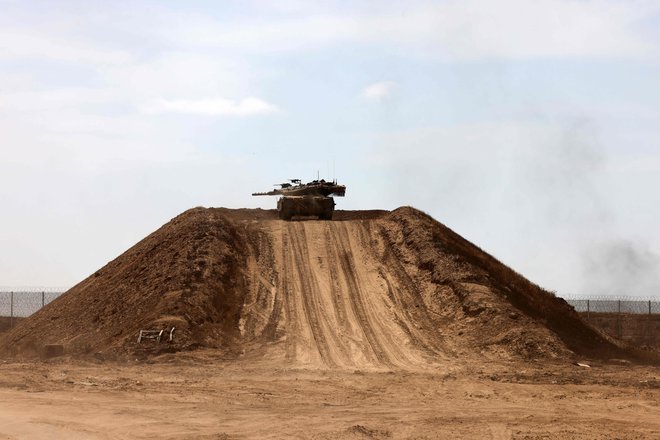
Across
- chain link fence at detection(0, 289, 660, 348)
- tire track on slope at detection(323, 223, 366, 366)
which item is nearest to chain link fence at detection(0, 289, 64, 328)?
chain link fence at detection(0, 289, 660, 348)

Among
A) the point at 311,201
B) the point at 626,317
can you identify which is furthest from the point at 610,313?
the point at 311,201

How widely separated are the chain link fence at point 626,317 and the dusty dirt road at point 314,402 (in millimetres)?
25772

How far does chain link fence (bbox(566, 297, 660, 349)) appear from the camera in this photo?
2159 inches

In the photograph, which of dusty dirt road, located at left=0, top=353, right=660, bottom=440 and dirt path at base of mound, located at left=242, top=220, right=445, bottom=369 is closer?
dusty dirt road, located at left=0, top=353, right=660, bottom=440

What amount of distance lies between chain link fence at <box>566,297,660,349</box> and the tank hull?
15.2 m

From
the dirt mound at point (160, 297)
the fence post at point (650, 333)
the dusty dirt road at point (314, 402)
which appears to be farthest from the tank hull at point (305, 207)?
the fence post at point (650, 333)

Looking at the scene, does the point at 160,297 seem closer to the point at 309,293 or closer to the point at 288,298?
the point at 288,298

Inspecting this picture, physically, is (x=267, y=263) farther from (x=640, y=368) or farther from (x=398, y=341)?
(x=640, y=368)

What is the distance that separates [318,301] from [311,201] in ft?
40.1

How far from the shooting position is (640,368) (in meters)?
32.1

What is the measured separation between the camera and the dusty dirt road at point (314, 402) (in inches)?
745

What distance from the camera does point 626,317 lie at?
5700 centimetres

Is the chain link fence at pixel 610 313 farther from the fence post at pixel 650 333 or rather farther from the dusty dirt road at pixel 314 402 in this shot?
the dusty dirt road at pixel 314 402

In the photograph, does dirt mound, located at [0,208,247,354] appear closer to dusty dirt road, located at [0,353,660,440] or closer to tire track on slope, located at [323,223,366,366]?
dusty dirt road, located at [0,353,660,440]
